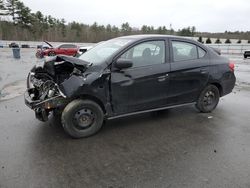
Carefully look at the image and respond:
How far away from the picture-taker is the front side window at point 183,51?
483 cm

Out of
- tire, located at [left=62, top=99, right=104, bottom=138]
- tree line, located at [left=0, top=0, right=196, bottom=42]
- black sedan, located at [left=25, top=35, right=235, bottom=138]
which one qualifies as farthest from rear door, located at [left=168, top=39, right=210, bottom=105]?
tree line, located at [left=0, top=0, right=196, bottom=42]

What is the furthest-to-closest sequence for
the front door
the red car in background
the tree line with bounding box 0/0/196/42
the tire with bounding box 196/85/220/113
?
the tree line with bounding box 0/0/196/42, the red car in background, the tire with bounding box 196/85/220/113, the front door

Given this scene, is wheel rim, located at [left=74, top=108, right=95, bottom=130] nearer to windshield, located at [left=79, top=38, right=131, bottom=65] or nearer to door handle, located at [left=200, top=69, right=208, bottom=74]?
windshield, located at [left=79, top=38, right=131, bottom=65]

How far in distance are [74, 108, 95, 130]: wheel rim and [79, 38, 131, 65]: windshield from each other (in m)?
0.87

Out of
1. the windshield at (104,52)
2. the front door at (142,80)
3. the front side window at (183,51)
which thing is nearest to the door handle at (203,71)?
the front side window at (183,51)

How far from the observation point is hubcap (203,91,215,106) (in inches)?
214

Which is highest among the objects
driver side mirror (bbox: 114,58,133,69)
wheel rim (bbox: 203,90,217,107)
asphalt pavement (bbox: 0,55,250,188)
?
driver side mirror (bbox: 114,58,133,69)

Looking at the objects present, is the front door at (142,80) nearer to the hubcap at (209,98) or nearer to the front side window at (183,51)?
→ the front side window at (183,51)

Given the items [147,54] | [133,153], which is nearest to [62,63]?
[147,54]

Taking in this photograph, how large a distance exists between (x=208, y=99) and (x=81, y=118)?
3.07 meters

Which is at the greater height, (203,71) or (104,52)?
(104,52)

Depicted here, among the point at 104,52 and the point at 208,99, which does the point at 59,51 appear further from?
the point at 208,99

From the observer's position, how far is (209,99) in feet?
18.1

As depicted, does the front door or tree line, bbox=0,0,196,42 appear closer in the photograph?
the front door
